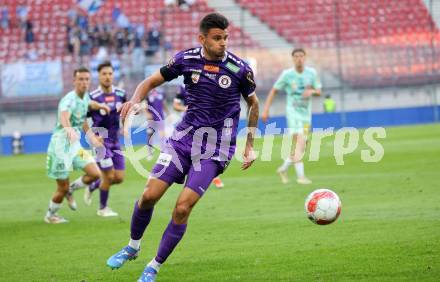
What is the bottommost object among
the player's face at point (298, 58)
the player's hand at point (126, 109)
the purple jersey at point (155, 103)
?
the purple jersey at point (155, 103)

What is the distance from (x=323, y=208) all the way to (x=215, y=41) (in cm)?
221

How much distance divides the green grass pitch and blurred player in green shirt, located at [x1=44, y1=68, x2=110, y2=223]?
0.54m

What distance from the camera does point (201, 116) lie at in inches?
344

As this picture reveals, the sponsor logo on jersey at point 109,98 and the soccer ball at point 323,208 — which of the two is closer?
the soccer ball at point 323,208

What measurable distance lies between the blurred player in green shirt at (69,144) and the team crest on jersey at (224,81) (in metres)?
5.31

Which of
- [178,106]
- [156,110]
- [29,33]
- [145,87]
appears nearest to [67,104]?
[178,106]

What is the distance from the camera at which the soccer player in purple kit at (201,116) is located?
852cm

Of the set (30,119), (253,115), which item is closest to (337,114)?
(30,119)

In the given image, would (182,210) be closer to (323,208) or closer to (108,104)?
(323,208)

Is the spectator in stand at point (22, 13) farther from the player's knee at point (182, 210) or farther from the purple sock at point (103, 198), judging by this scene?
the player's knee at point (182, 210)

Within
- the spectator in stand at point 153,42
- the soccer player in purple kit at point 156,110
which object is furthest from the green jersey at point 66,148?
the spectator in stand at point 153,42

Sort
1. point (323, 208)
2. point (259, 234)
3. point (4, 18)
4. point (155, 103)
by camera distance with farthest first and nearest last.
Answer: point (4, 18)
point (155, 103)
point (259, 234)
point (323, 208)

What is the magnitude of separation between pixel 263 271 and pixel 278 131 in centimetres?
2701

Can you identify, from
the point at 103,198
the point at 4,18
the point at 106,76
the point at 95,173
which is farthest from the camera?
the point at 4,18
